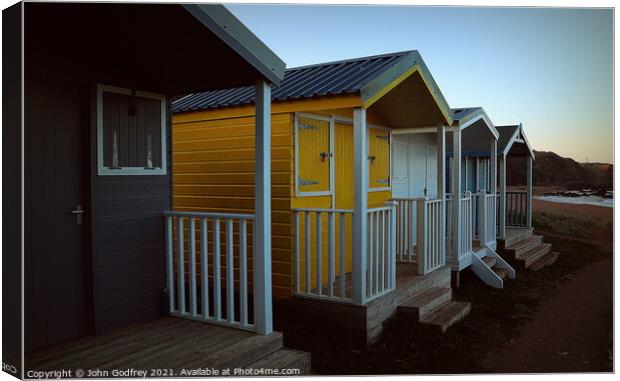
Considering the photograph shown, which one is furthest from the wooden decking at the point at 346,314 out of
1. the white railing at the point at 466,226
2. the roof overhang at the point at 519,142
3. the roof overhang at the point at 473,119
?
the roof overhang at the point at 519,142

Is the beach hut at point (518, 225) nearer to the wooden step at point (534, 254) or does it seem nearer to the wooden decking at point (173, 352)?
the wooden step at point (534, 254)

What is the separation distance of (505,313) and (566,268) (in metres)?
2.52

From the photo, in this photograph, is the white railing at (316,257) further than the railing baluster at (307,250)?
No

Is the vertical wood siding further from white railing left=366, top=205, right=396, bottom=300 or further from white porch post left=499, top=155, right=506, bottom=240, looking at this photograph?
white porch post left=499, top=155, right=506, bottom=240

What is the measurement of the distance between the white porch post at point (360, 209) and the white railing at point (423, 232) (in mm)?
1635

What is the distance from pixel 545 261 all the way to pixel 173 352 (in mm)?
8455

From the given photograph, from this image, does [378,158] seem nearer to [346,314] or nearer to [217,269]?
[346,314]

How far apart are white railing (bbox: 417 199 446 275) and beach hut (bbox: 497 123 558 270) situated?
311 centimetres

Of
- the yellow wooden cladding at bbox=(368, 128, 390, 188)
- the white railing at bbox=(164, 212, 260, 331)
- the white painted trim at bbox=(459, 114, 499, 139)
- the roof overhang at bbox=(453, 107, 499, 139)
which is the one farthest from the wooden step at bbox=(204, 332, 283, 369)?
the white painted trim at bbox=(459, 114, 499, 139)

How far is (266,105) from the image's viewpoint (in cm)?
448

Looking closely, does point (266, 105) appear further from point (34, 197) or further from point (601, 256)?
point (601, 256)

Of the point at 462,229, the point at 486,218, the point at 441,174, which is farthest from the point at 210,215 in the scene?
the point at 486,218

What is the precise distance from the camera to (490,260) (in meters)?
9.49

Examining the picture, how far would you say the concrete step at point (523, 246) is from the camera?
1046 centimetres
